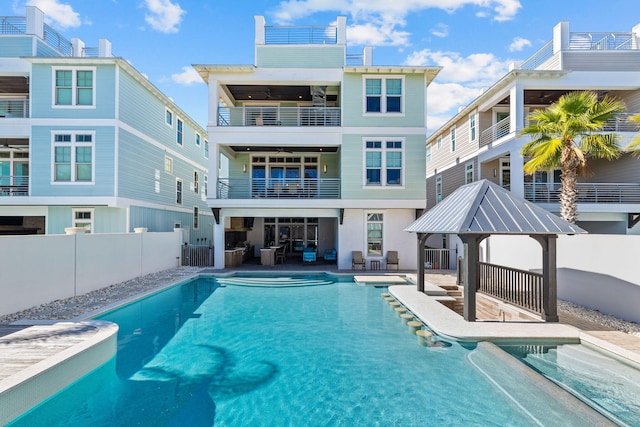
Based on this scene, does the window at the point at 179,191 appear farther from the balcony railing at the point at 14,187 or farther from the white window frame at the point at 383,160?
the white window frame at the point at 383,160

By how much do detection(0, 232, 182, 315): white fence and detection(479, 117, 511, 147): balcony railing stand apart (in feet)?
57.6

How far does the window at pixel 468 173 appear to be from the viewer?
62.3 feet

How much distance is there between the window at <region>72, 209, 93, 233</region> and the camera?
1480 cm

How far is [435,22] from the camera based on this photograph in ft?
52.4

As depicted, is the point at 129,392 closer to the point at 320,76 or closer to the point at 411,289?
the point at 411,289

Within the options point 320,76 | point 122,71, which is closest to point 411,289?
point 320,76

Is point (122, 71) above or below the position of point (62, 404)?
above

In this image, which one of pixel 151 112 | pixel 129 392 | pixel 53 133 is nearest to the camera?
pixel 129 392

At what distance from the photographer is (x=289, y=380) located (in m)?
5.31

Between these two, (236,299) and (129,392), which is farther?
(236,299)

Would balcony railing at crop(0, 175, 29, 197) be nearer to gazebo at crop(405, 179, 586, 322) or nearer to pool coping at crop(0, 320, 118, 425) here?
pool coping at crop(0, 320, 118, 425)

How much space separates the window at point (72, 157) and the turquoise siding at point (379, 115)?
468 inches

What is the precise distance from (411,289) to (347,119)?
28.3 feet

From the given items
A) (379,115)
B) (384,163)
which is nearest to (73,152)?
(379,115)
